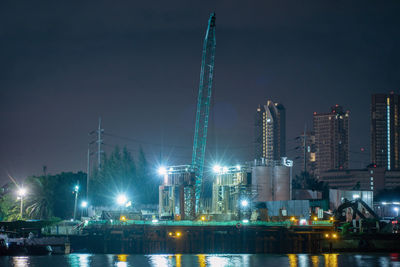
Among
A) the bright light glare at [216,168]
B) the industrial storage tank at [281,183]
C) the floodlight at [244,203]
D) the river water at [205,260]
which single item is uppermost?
the bright light glare at [216,168]

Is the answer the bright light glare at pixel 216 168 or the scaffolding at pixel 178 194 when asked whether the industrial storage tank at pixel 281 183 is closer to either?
the bright light glare at pixel 216 168

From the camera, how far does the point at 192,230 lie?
9769 centimetres

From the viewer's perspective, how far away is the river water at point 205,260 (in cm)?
8194

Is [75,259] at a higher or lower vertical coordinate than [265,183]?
lower

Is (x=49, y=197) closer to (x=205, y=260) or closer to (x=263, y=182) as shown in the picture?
(x=263, y=182)

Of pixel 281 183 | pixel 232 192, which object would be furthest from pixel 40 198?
pixel 281 183

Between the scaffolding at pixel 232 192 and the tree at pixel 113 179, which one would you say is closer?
the scaffolding at pixel 232 192

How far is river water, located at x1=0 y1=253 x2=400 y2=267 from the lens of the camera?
81938 millimetres

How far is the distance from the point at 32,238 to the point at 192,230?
25.3 meters

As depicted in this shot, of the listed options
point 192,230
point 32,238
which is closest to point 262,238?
point 192,230

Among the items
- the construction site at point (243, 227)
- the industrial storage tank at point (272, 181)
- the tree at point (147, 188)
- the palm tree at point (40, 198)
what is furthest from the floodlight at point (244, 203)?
the tree at point (147, 188)

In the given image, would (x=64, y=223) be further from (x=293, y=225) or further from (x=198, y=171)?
(x=293, y=225)

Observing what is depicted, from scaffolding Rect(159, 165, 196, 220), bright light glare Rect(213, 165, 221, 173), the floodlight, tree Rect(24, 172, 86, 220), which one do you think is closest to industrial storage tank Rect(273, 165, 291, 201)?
bright light glare Rect(213, 165, 221, 173)

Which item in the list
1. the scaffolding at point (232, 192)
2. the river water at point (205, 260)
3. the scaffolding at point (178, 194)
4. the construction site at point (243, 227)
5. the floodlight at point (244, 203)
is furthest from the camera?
the scaffolding at point (232, 192)
